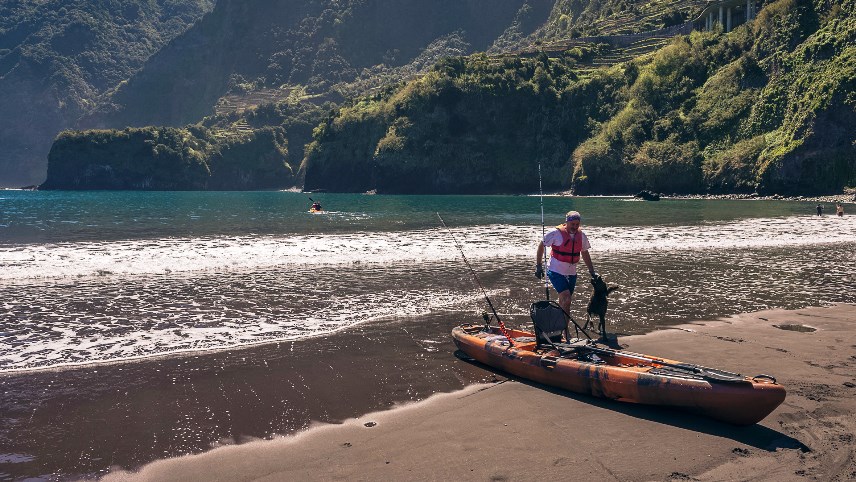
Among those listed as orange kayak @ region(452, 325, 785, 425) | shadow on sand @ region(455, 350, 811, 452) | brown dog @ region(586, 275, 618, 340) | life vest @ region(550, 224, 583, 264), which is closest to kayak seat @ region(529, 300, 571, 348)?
orange kayak @ region(452, 325, 785, 425)

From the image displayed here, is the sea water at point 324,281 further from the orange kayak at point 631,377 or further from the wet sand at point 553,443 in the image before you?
the wet sand at point 553,443

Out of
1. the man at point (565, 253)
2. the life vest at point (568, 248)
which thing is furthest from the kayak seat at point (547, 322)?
the life vest at point (568, 248)

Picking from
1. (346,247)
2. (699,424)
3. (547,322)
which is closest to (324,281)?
(346,247)

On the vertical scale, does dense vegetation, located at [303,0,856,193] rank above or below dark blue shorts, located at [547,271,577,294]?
above

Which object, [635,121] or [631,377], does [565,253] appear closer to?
[631,377]

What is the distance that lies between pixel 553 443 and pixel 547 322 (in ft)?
11.7

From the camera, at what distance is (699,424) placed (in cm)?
860

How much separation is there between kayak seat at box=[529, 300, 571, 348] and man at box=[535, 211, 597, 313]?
3.22 feet

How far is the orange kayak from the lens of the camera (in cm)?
827

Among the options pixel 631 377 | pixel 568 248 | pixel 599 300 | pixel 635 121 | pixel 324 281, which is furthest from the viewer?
pixel 635 121

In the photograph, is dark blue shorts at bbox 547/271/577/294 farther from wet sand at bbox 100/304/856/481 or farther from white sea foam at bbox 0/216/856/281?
white sea foam at bbox 0/216/856/281

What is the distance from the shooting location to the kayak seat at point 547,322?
446 inches

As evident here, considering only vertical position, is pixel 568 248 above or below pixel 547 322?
above

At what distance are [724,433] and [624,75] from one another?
133722mm
